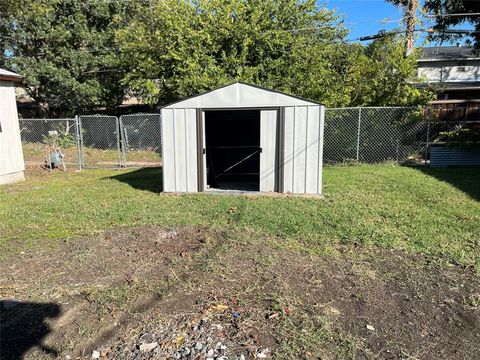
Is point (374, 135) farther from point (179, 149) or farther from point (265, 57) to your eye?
point (179, 149)

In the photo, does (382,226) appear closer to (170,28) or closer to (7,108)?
(7,108)

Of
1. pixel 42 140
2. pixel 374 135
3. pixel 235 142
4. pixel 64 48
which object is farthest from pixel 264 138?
pixel 42 140

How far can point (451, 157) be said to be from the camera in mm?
11703

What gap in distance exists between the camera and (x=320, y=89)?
12.8 metres

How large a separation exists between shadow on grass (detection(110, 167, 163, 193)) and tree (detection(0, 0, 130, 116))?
6.73m

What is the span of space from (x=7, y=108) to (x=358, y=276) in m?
10.0

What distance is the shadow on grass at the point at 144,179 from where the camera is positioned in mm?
9031

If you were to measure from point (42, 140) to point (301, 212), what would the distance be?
14225 mm

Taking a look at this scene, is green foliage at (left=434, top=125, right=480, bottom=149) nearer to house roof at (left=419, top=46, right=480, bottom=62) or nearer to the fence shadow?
the fence shadow

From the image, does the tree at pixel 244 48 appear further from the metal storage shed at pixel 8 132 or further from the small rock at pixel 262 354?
the small rock at pixel 262 354

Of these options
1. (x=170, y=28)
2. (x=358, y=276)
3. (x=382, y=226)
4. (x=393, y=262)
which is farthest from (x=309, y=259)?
(x=170, y=28)

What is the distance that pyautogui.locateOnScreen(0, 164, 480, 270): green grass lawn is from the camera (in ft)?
16.8

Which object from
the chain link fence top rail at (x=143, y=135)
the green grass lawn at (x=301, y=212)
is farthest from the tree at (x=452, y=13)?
the chain link fence top rail at (x=143, y=135)

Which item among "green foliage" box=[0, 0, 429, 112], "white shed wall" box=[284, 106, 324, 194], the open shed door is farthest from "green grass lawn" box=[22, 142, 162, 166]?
"white shed wall" box=[284, 106, 324, 194]
